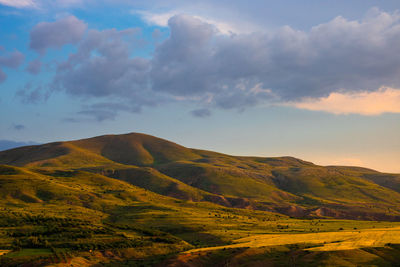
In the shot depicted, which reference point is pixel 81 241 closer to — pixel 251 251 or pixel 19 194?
pixel 251 251

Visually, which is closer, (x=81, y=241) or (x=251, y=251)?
(x=251, y=251)

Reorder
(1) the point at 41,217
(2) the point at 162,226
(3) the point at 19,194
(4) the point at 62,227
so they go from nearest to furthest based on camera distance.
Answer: (4) the point at 62,227
(1) the point at 41,217
(2) the point at 162,226
(3) the point at 19,194

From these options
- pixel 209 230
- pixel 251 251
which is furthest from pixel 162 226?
pixel 251 251

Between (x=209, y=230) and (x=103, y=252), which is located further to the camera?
(x=209, y=230)

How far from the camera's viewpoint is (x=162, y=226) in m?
130

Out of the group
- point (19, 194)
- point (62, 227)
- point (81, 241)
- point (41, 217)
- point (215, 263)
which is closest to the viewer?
point (215, 263)

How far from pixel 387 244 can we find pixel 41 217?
93.4 meters

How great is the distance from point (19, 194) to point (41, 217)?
56.0 meters

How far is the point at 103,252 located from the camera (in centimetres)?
8819

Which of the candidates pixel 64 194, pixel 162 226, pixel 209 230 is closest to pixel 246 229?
pixel 209 230

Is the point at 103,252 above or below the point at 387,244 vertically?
below

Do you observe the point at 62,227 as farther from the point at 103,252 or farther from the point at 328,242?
the point at 328,242

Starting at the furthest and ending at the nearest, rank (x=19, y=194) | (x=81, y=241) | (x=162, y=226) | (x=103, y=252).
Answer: (x=19, y=194), (x=162, y=226), (x=81, y=241), (x=103, y=252)

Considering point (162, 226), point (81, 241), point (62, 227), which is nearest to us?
point (81, 241)
